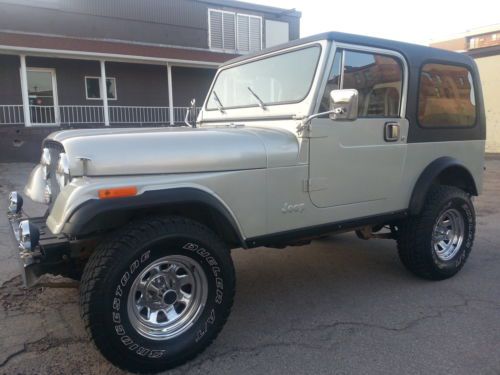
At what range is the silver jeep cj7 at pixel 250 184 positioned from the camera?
2.41m

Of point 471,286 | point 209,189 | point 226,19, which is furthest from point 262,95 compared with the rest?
point 226,19

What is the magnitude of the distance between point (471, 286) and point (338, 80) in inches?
90.9

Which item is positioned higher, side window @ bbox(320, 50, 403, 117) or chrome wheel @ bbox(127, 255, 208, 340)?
side window @ bbox(320, 50, 403, 117)

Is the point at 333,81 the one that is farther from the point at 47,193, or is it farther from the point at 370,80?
the point at 47,193

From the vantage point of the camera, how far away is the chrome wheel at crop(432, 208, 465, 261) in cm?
417

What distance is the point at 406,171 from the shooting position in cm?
377

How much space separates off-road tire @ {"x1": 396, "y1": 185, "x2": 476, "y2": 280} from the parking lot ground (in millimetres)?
128

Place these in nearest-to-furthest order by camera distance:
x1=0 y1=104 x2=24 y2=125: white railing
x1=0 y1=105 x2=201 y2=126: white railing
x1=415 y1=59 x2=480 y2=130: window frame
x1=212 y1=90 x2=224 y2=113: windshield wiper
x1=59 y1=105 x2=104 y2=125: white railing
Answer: x1=415 y1=59 x2=480 y2=130: window frame, x1=212 y1=90 x2=224 y2=113: windshield wiper, x1=0 y1=104 x2=24 y2=125: white railing, x1=0 y1=105 x2=201 y2=126: white railing, x1=59 y1=105 x2=104 y2=125: white railing

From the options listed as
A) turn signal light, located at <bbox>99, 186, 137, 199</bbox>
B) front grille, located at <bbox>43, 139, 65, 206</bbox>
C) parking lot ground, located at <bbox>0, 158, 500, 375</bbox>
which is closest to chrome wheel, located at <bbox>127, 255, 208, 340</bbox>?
parking lot ground, located at <bbox>0, 158, 500, 375</bbox>

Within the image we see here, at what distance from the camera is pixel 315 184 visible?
10.3 ft

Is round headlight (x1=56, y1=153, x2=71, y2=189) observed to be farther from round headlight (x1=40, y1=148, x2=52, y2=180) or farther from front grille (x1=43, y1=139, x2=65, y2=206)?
round headlight (x1=40, y1=148, x2=52, y2=180)

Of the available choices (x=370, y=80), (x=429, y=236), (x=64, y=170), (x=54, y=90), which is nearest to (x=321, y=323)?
(x=429, y=236)

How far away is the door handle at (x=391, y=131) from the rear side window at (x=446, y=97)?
13.1 inches

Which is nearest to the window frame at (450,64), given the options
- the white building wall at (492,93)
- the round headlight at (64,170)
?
the round headlight at (64,170)
